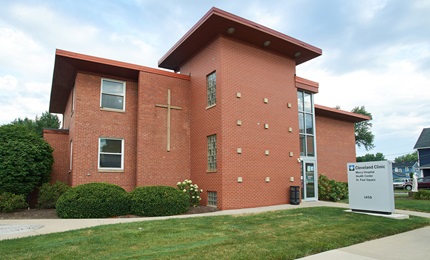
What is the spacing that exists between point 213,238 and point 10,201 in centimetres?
907

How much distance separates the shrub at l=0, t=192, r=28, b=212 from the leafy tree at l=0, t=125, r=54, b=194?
0.34 meters

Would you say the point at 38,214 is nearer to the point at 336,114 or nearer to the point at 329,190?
the point at 329,190

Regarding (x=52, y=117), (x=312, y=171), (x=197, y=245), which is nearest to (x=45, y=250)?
(x=197, y=245)

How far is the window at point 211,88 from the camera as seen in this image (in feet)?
48.3

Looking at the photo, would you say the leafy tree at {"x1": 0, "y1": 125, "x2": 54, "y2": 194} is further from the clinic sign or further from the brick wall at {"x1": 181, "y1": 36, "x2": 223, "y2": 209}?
the clinic sign

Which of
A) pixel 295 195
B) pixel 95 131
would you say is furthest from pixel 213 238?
pixel 95 131

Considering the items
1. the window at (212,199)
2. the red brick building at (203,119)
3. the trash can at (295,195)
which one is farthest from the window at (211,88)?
the trash can at (295,195)

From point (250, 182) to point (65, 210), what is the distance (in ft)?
23.8

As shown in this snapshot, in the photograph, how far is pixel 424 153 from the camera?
42.1 metres

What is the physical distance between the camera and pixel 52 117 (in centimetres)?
3869

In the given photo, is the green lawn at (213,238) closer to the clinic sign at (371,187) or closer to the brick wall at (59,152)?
the clinic sign at (371,187)

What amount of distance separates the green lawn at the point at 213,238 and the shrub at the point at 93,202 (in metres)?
2.50

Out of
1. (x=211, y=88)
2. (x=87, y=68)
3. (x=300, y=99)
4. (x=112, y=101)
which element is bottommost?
(x=112, y=101)

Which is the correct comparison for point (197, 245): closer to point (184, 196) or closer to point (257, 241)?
point (257, 241)
